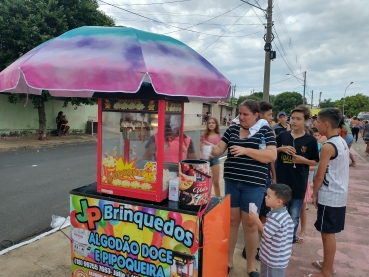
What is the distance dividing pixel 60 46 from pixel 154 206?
4.63 feet

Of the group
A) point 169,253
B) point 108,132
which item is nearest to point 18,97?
point 108,132

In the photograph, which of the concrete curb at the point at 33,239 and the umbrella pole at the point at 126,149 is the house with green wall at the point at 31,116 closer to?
the concrete curb at the point at 33,239

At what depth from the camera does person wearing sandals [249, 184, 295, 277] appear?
8.39 ft

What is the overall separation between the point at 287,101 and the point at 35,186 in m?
67.4

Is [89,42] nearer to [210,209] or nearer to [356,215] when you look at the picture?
[210,209]

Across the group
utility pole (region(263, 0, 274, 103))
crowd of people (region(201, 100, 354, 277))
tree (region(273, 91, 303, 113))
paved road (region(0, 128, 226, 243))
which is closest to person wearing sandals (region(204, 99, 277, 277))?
crowd of people (region(201, 100, 354, 277))

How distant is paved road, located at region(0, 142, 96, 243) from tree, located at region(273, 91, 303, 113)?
204 ft

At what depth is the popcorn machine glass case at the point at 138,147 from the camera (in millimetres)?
2521

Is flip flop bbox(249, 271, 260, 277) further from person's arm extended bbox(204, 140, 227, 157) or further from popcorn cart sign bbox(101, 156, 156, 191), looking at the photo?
popcorn cart sign bbox(101, 156, 156, 191)

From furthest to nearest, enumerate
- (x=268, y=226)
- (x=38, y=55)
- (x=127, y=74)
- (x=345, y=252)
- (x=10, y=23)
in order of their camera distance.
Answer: (x=10, y=23), (x=345, y=252), (x=268, y=226), (x=38, y=55), (x=127, y=74)

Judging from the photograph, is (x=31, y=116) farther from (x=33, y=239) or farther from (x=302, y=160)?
(x=302, y=160)

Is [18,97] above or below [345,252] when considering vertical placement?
above

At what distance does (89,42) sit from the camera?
223 cm

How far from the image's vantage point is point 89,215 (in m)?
2.62
